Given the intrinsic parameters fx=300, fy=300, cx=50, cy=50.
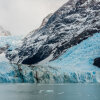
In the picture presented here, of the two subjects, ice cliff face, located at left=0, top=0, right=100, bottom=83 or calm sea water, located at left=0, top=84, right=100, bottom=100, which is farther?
ice cliff face, located at left=0, top=0, right=100, bottom=83

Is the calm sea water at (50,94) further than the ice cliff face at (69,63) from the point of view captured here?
No

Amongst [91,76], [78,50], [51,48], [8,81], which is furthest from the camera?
[51,48]

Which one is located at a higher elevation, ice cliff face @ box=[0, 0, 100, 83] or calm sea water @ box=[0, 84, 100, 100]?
ice cliff face @ box=[0, 0, 100, 83]

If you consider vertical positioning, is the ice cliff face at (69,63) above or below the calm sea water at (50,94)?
above

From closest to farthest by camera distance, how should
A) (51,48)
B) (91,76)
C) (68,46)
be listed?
(91,76) < (68,46) < (51,48)

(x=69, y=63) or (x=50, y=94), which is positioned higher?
(x=69, y=63)

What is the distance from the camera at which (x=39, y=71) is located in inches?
3669

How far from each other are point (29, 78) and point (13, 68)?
5921mm

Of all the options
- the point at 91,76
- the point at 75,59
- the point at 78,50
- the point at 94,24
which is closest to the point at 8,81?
the point at 91,76

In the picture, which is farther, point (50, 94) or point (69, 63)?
point (69, 63)

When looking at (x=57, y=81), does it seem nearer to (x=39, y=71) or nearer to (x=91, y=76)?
(x=39, y=71)

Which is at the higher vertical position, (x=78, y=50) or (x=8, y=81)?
(x=78, y=50)

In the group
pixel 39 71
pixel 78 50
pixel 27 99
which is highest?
pixel 78 50

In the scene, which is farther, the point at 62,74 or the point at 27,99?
the point at 62,74
